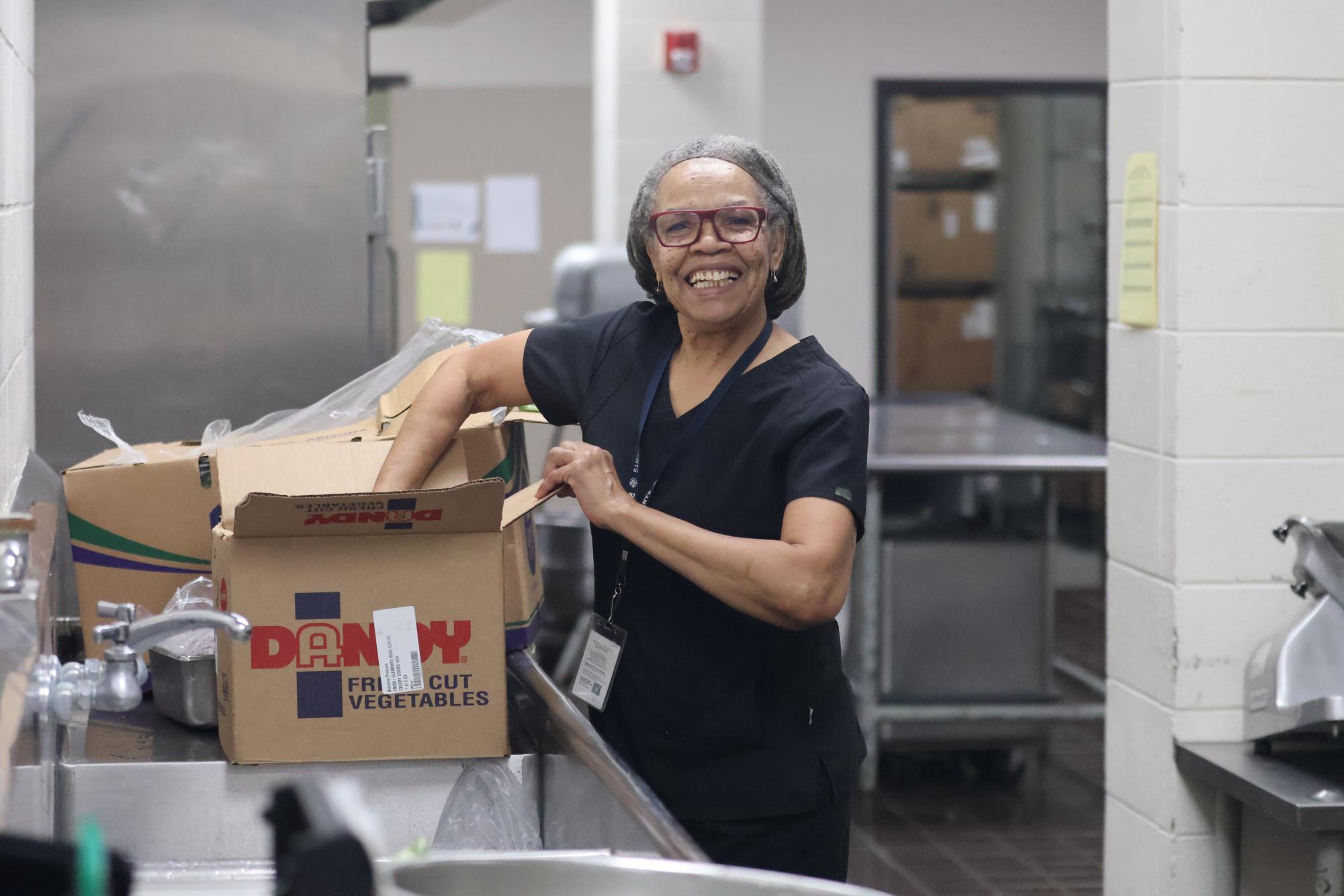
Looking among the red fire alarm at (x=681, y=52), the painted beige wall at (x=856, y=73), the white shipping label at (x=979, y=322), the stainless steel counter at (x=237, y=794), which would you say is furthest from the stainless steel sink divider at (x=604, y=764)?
the white shipping label at (x=979, y=322)

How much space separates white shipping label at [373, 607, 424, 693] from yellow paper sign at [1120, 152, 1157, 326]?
1.48m

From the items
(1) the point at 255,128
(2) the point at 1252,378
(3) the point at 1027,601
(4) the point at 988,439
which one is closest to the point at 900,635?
(3) the point at 1027,601

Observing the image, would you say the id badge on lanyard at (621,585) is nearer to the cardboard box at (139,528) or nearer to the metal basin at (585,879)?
the cardboard box at (139,528)

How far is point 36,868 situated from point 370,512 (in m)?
0.86

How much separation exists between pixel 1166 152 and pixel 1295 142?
0.20m

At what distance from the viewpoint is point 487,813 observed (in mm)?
1722

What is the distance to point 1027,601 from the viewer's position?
4.42 m

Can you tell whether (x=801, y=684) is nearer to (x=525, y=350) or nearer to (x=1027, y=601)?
(x=525, y=350)

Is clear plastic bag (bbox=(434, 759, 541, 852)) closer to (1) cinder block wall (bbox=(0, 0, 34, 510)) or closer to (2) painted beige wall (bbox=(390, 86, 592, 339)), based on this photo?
(1) cinder block wall (bbox=(0, 0, 34, 510))

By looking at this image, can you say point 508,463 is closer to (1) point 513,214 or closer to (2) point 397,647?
(2) point 397,647

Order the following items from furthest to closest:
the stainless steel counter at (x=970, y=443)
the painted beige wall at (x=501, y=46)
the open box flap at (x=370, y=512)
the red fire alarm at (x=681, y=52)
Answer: the painted beige wall at (x=501, y=46)
the red fire alarm at (x=681, y=52)
the stainless steel counter at (x=970, y=443)
the open box flap at (x=370, y=512)

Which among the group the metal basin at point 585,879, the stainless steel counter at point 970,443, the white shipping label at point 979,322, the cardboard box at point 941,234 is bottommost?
the metal basin at point 585,879

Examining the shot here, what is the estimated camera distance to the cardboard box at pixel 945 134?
289 inches

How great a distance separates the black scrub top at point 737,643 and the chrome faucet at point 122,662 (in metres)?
0.60
